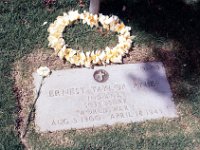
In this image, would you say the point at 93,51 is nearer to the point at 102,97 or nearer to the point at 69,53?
the point at 69,53

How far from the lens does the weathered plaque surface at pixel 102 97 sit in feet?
14.1

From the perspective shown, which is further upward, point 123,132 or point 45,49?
point 45,49

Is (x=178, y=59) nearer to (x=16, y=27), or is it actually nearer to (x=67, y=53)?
(x=67, y=53)

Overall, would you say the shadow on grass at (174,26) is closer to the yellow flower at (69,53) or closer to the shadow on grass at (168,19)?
the shadow on grass at (168,19)

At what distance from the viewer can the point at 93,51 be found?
4785mm

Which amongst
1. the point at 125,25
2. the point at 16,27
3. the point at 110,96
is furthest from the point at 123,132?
the point at 16,27

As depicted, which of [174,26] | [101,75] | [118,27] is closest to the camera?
[101,75]

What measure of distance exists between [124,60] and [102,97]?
0.59 m

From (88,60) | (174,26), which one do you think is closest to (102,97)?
(88,60)

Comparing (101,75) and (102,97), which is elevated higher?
(101,75)

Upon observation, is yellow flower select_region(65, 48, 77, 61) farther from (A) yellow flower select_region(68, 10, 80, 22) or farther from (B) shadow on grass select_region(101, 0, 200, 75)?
(B) shadow on grass select_region(101, 0, 200, 75)

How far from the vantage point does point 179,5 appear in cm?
544

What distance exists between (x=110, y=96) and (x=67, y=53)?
2.39 feet

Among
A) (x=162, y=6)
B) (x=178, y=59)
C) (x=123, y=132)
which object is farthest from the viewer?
(x=162, y=6)
